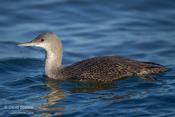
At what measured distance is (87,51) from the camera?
627 inches

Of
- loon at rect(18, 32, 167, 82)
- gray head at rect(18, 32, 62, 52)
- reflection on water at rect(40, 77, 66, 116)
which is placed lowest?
reflection on water at rect(40, 77, 66, 116)

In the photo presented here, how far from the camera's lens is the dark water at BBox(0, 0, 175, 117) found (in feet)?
36.1

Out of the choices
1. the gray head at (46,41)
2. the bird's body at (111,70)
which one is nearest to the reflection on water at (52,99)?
the bird's body at (111,70)

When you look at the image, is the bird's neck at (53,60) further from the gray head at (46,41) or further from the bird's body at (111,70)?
the bird's body at (111,70)

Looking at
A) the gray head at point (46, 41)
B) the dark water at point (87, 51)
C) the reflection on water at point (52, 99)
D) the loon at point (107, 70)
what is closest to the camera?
the reflection on water at point (52, 99)

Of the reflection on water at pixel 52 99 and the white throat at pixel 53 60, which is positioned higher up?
the white throat at pixel 53 60

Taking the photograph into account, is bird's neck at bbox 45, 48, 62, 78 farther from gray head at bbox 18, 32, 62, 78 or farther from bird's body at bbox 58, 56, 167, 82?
bird's body at bbox 58, 56, 167, 82

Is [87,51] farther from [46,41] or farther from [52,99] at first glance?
[52,99]

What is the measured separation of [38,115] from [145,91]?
2171 millimetres

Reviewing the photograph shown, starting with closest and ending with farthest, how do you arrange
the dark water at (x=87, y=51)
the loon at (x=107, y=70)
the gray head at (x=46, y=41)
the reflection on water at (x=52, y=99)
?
the reflection on water at (x=52, y=99), the dark water at (x=87, y=51), the loon at (x=107, y=70), the gray head at (x=46, y=41)

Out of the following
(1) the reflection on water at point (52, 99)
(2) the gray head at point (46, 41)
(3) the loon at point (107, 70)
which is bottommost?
(1) the reflection on water at point (52, 99)

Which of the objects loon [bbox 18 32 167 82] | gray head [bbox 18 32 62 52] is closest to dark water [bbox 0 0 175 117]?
loon [bbox 18 32 167 82]

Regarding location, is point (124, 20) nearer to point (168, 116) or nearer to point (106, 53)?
point (106, 53)

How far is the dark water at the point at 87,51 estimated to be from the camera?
11.0 meters
